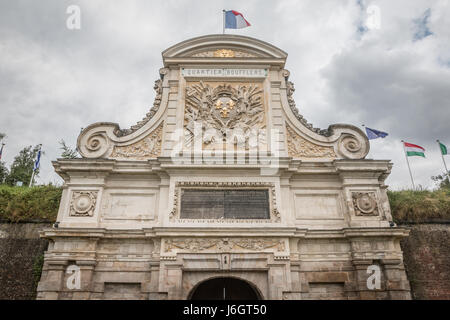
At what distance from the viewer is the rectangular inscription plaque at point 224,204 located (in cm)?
959

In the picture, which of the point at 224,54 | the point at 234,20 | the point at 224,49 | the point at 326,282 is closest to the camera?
the point at 326,282

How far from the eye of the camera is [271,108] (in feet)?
36.8

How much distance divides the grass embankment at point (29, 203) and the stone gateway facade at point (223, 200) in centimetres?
198

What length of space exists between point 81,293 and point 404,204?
11080mm

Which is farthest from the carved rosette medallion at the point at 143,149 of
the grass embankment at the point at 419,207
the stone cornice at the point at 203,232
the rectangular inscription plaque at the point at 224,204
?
the grass embankment at the point at 419,207

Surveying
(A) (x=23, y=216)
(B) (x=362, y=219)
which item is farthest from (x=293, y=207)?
(A) (x=23, y=216)

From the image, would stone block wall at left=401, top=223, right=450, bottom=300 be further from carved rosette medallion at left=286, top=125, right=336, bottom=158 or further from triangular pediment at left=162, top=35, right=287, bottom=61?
triangular pediment at left=162, top=35, right=287, bottom=61

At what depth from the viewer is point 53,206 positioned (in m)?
11.4

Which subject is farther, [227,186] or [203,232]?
[227,186]

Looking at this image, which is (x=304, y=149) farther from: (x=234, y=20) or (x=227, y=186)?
(x=234, y=20)

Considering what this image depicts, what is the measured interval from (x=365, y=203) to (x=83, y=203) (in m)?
8.79

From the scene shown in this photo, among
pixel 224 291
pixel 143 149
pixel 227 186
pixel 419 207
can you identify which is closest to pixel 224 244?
pixel 227 186

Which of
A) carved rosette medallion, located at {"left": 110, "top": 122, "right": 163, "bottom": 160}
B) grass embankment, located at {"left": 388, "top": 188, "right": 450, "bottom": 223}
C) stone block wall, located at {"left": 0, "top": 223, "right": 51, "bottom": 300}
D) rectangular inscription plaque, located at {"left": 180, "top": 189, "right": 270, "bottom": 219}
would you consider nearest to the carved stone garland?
rectangular inscription plaque, located at {"left": 180, "top": 189, "right": 270, "bottom": 219}

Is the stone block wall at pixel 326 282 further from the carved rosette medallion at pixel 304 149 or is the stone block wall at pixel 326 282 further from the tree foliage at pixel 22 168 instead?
the tree foliage at pixel 22 168
